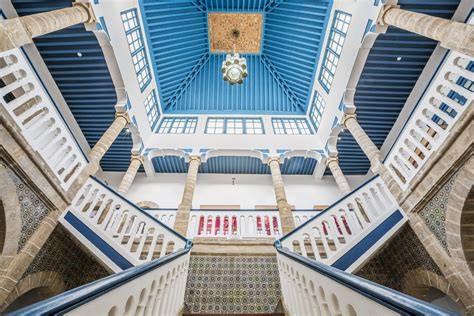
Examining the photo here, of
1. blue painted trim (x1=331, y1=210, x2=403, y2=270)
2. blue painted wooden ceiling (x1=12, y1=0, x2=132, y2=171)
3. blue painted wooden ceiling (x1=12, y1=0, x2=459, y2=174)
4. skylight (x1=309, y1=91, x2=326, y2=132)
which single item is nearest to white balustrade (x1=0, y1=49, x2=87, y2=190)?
blue painted wooden ceiling (x1=12, y1=0, x2=132, y2=171)

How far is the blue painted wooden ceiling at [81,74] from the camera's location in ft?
23.5

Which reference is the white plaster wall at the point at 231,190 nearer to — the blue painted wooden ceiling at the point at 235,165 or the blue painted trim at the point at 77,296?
the blue painted wooden ceiling at the point at 235,165

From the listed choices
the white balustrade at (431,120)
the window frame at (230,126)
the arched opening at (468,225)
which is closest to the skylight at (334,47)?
the window frame at (230,126)

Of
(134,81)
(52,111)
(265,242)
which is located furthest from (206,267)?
(134,81)

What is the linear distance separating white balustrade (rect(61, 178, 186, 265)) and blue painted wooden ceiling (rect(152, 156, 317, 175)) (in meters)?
5.83

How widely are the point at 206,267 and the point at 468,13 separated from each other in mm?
8644

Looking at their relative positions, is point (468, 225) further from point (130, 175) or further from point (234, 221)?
point (130, 175)

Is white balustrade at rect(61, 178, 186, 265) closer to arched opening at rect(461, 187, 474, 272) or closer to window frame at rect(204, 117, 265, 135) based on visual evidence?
arched opening at rect(461, 187, 474, 272)

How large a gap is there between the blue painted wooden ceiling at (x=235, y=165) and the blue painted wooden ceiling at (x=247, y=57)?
2463 mm

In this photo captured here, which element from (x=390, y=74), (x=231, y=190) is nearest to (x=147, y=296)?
(x=390, y=74)

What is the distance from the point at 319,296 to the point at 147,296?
133cm

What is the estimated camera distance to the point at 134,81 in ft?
29.0

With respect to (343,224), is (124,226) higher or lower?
higher

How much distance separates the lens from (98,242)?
181 inches
